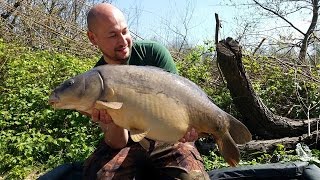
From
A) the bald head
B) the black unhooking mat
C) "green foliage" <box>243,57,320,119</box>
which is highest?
the bald head

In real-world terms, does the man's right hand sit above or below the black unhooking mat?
above

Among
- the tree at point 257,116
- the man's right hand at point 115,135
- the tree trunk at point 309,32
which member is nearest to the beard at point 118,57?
the man's right hand at point 115,135

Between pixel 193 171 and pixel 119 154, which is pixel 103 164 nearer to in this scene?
pixel 119 154

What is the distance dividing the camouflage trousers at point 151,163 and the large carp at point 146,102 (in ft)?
1.24

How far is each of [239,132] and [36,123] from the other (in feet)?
13.4

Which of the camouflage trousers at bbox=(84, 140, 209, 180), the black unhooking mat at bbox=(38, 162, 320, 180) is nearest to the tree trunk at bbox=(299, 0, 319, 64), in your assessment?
the black unhooking mat at bbox=(38, 162, 320, 180)

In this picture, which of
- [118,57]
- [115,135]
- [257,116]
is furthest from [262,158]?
[118,57]

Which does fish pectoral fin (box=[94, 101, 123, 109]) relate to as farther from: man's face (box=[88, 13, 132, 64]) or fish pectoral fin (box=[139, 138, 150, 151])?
man's face (box=[88, 13, 132, 64])

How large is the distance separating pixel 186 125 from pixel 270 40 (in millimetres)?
5894

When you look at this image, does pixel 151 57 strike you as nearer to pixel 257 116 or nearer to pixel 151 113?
pixel 151 113

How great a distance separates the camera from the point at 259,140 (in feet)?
17.0

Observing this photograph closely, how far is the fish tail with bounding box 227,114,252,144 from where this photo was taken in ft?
7.82

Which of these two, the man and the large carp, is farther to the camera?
the man

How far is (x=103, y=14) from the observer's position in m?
2.74
